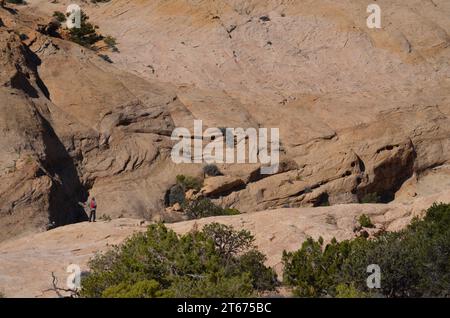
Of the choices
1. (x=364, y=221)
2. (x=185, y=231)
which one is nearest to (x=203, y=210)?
(x=185, y=231)

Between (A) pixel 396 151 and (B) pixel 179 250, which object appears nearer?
(B) pixel 179 250

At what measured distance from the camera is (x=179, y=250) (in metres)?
17.9

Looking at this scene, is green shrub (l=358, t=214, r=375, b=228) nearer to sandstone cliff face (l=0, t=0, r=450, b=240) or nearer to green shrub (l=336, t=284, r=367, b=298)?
green shrub (l=336, t=284, r=367, b=298)

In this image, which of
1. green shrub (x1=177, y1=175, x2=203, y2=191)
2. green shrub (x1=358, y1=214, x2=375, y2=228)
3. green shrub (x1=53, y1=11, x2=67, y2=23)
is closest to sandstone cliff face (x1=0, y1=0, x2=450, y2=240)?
green shrub (x1=177, y1=175, x2=203, y2=191)

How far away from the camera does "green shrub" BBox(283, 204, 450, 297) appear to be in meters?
16.9

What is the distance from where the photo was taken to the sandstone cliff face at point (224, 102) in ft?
93.0

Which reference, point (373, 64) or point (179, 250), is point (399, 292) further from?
point (373, 64)

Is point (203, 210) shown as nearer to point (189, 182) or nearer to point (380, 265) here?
point (189, 182)

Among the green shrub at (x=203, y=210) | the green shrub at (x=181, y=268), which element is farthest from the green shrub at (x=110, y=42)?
the green shrub at (x=181, y=268)

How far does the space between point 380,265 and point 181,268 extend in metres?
3.40

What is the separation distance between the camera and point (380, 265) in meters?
17.2
